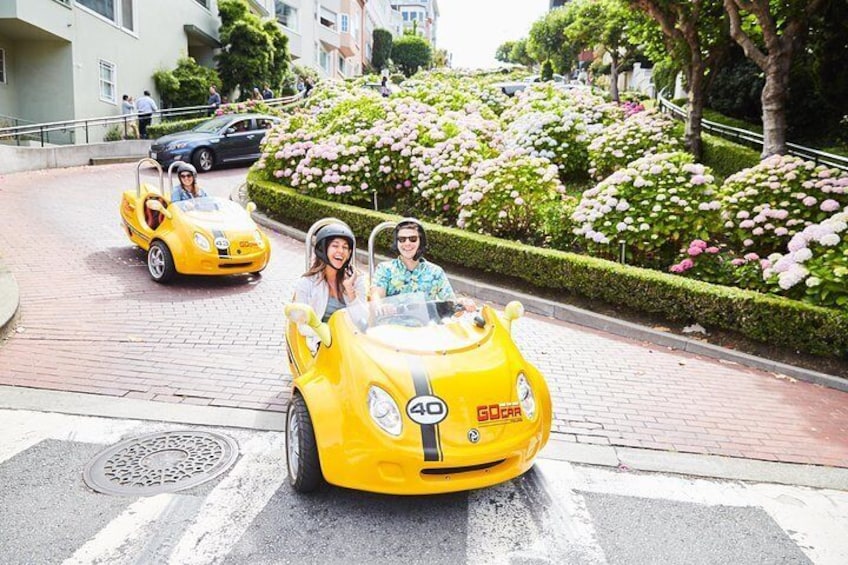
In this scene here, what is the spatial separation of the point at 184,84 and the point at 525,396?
25062 millimetres

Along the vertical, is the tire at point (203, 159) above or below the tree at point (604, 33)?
below

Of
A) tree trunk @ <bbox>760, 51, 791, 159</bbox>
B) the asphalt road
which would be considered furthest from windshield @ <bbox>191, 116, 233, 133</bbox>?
the asphalt road

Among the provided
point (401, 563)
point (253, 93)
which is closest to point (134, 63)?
point (253, 93)

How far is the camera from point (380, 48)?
69.8 meters

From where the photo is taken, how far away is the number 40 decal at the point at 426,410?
10.9ft

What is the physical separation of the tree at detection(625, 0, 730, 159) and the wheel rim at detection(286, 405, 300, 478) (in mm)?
13007

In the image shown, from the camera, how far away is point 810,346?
6961 millimetres

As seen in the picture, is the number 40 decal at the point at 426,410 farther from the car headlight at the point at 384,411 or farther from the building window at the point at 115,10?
the building window at the point at 115,10

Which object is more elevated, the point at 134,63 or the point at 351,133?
the point at 134,63

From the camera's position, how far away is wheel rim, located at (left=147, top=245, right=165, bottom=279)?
8416 mm

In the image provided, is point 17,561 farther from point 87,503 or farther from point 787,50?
point 787,50

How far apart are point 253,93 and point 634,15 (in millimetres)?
17452

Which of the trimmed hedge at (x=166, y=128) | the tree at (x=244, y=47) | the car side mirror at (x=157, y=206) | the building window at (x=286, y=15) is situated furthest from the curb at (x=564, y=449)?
the building window at (x=286, y=15)

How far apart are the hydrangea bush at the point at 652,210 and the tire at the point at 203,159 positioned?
11999mm
